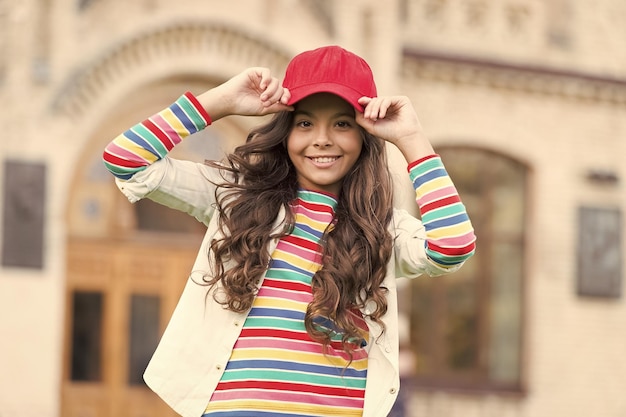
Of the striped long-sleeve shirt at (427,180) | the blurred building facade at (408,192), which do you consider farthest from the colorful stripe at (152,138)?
the blurred building facade at (408,192)

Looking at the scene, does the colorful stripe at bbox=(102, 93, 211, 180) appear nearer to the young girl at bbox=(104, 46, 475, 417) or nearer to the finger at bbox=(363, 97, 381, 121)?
the young girl at bbox=(104, 46, 475, 417)

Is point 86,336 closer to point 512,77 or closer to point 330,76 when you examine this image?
point 512,77

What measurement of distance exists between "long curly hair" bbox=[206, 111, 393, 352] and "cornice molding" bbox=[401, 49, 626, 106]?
9.69 metres

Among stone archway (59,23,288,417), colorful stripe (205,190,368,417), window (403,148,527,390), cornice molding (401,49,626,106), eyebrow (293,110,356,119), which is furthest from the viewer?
window (403,148,527,390)

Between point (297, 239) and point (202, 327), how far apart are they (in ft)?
1.19

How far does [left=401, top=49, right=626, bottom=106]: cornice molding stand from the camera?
13.8 meters

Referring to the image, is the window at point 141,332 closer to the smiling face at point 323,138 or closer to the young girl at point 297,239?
the young girl at point 297,239

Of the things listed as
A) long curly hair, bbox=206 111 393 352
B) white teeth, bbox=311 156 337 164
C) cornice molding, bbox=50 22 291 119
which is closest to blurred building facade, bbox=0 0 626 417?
cornice molding, bbox=50 22 291 119

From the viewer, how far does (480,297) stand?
46.8 feet

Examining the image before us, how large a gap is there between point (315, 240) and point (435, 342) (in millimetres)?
10210

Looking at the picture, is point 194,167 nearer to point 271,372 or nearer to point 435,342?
point 271,372

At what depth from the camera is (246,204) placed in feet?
13.0

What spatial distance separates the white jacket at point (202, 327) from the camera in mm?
3773

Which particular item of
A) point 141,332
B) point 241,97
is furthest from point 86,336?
point 241,97
